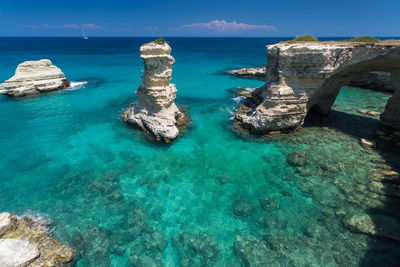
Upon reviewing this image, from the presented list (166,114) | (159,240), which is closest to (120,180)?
(159,240)

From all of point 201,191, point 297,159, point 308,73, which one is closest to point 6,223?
point 201,191

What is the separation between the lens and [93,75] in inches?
1748

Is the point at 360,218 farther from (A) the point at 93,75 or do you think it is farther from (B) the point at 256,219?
(A) the point at 93,75

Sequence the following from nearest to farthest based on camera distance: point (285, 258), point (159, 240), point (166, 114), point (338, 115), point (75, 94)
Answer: point (285, 258)
point (159, 240)
point (166, 114)
point (338, 115)
point (75, 94)

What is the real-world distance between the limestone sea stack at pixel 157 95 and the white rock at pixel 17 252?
10.5m

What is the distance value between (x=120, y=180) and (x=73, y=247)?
15.1ft

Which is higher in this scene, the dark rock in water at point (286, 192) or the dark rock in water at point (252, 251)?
the dark rock in water at point (286, 192)

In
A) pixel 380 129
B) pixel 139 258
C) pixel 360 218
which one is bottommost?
pixel 139 258

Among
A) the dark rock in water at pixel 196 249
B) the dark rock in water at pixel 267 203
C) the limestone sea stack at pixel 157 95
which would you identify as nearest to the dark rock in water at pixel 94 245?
the dark rock in water at pixel 196 249

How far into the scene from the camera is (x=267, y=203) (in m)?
11.5

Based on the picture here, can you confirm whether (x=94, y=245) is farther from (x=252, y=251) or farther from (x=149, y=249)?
(x=252, y=251)

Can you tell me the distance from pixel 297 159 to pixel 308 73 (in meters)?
6.94

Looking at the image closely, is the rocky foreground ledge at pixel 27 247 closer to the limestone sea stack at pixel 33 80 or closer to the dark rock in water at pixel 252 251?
the dark rock in water at pixel 252 251

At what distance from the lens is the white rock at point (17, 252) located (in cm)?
771
